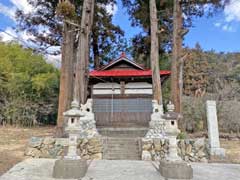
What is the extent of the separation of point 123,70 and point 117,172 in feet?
24.0

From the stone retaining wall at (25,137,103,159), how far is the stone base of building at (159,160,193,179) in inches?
116

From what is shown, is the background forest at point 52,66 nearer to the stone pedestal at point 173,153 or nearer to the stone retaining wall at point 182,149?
the stone retaining wall at point 182,149

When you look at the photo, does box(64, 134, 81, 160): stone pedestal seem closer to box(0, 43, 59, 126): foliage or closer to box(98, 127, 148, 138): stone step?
box(98, 127, 148, 138): stone step

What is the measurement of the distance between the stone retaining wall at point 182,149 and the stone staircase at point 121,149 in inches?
12.2

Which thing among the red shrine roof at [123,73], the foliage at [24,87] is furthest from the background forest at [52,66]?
the red shrine roof at [123,73]

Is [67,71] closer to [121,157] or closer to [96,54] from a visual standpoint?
[121,157]

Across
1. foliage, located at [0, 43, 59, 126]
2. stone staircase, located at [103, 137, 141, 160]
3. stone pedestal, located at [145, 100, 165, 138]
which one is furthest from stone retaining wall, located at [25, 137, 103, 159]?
foliage, located at [0, 43, 59, 126]

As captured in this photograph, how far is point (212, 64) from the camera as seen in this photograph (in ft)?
77.1

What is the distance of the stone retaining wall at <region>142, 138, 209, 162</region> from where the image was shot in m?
7.52

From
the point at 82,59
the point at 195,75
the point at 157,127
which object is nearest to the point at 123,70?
the point at 82,59

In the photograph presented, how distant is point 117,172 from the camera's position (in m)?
5.37

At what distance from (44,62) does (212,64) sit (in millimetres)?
16184

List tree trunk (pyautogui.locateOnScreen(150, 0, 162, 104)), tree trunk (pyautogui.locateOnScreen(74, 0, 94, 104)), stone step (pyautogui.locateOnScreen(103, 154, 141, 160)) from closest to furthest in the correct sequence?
stone step (pyautogui.locateOnScreen(103, 154, 141, 160))
tree trunk (pyautogui.locateOnScreen(74, 0, 94, 104))
tree trunk (pyautogui.locateOnScreen(150, 0, 162, 104))

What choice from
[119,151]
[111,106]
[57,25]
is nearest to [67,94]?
[111,106]
